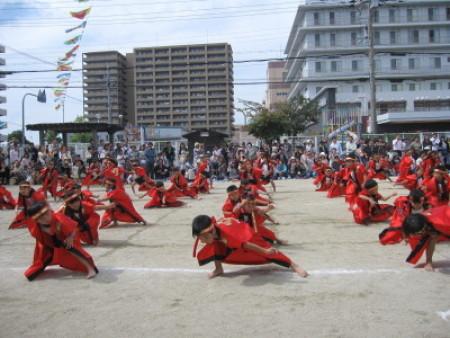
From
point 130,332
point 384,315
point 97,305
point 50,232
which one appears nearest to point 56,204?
point 50,232

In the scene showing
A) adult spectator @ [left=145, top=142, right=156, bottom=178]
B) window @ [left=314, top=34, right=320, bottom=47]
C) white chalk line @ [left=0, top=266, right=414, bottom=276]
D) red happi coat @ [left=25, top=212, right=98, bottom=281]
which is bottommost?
white chalk line @ [left=0, top=266, right=414, bottom=276]

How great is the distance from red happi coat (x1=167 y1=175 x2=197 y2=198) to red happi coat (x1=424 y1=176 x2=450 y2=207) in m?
6.22

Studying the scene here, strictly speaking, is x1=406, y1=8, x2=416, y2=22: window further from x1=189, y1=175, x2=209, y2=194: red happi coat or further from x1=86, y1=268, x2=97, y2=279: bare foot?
x1=86, y1=268, x2=97, y2=279: bare foot

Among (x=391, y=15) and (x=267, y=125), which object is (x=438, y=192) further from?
(x=391, y=15)

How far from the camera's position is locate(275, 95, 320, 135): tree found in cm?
4288

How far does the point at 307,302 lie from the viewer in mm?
4090

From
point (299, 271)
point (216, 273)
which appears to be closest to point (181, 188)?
point (216, 273)

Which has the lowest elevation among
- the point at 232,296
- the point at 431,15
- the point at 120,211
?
the point at 232,296

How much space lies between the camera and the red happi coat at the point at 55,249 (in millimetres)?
4996

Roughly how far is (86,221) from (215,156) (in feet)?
Result: 44.3

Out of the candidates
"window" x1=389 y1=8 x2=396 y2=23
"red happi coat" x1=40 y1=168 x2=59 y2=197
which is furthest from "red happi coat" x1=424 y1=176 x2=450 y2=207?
"window" x1=389 y1=8 x2=396 y2=23

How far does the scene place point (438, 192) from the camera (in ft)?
23.8

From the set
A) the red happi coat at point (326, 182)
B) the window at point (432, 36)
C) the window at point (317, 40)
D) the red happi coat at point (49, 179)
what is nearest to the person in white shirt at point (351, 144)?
the red happi coat at point (326, 182)

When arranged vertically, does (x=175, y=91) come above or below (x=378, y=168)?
above
